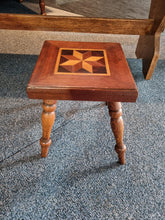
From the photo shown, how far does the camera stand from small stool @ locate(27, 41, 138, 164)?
1.87 feet

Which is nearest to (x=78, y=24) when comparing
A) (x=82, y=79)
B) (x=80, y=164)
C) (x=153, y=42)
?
(x=153, y=42)

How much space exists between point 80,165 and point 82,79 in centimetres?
38

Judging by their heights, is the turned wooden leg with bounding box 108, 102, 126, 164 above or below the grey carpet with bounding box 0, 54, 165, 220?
above

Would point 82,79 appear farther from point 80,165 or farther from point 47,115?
point 80,165

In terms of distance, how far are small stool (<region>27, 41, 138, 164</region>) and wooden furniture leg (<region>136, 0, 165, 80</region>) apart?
1.84 ft

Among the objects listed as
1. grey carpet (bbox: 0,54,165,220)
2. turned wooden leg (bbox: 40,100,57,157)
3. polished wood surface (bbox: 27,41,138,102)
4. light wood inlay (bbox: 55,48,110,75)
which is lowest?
grey carpet (bbox: 0,54,165,220)

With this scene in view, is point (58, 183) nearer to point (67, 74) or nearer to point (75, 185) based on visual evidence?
point (75, 185)

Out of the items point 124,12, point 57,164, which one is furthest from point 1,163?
point 124,12

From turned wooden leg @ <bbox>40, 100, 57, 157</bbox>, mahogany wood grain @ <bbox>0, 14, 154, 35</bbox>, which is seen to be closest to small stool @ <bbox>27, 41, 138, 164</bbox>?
turned wooden leg @ <bbox>40, 100, 57, 157</bbox>

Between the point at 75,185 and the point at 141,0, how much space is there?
1896 mm

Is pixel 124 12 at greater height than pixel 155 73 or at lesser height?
greater

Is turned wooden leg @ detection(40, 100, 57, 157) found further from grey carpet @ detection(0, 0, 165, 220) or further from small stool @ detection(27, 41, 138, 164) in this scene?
grey carpet @ detection(0, 0, 165, 220)

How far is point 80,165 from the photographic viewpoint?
786 mm

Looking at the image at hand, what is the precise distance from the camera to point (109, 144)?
0.87 metres
